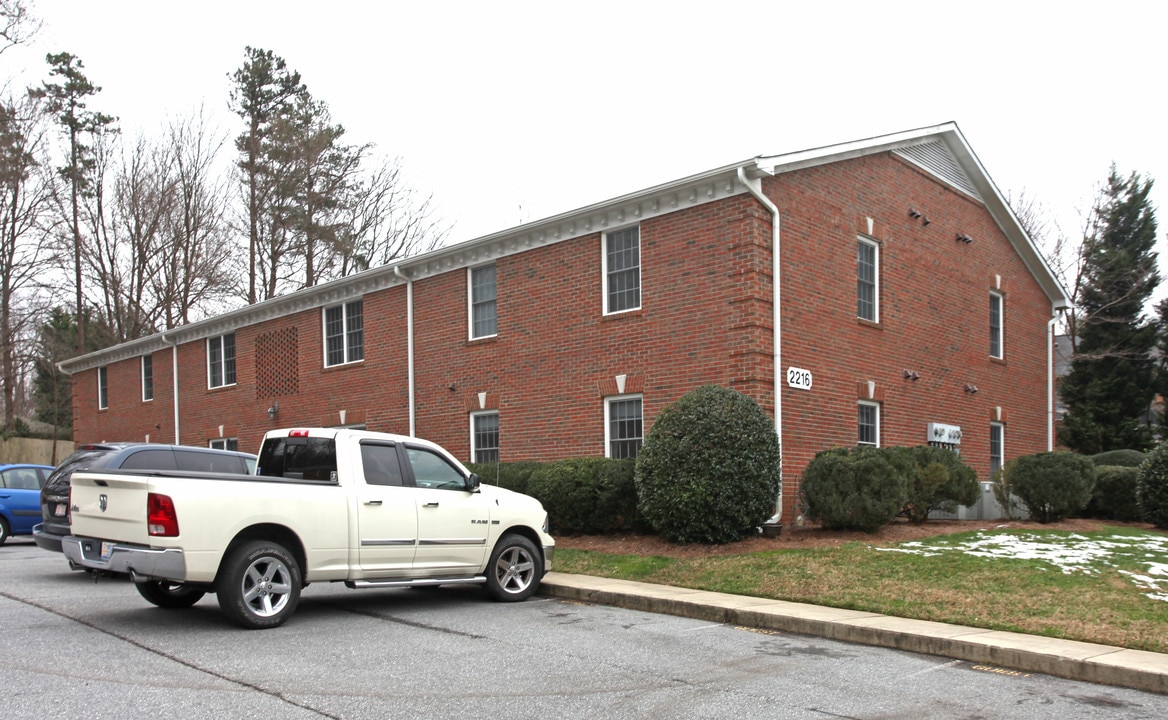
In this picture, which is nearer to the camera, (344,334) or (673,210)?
(673,210)

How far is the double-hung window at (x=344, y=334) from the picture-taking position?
23.2m

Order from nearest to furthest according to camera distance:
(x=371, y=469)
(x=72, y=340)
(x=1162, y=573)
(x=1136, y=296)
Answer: (x=371, y=469) → (x=1162, y=573) → (x=1136, y=296) → (x=72, y=340)

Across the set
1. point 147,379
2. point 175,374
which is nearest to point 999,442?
point 175,374

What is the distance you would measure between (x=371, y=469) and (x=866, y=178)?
1174cm

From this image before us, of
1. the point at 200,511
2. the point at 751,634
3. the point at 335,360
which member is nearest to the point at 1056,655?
the point at 751,634

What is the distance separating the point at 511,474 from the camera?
666 inches

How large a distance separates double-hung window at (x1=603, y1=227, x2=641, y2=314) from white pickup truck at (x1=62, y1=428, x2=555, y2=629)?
6258mm

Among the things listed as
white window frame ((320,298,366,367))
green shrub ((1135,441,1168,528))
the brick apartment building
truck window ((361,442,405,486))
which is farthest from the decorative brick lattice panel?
green shrub ((1135,441,1168,528))

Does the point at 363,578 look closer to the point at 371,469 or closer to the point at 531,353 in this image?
the point at 371,469

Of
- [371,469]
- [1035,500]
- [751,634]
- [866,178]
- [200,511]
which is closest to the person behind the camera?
[200,511]

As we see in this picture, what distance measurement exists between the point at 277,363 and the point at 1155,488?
19975mm

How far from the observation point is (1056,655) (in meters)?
7.47

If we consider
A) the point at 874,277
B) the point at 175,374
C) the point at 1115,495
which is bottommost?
the point at 1115,495

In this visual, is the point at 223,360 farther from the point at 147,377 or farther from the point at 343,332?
the point at 343,332
